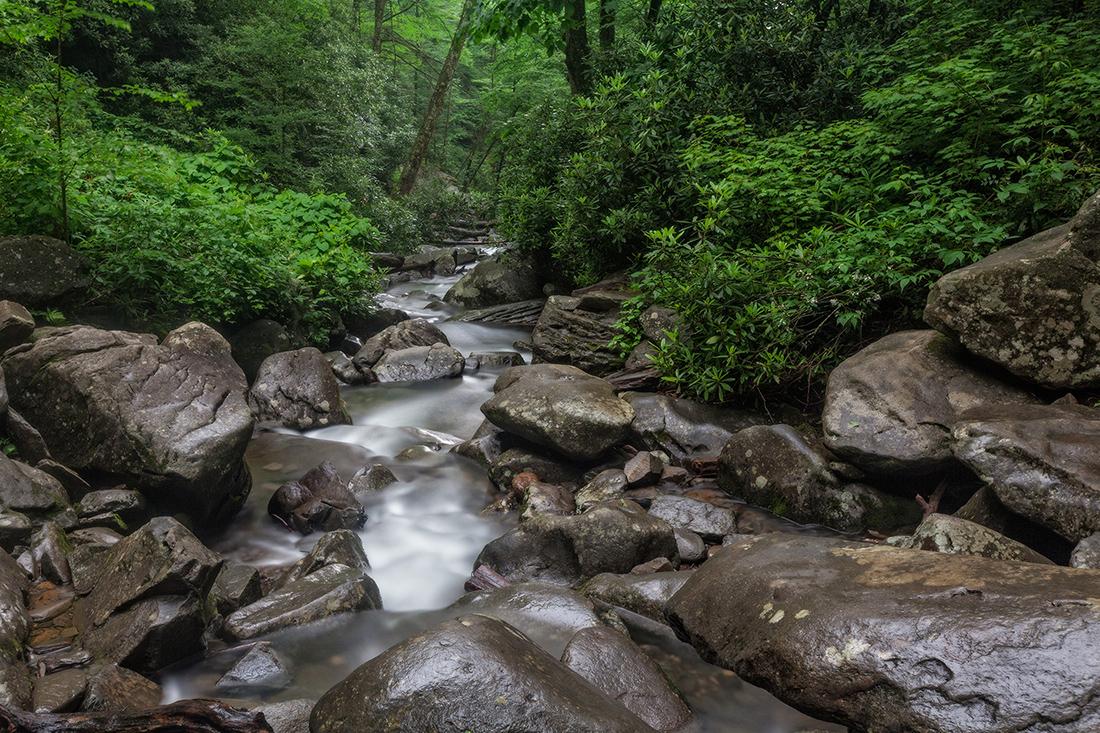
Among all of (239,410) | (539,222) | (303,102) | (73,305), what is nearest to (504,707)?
(239,410)

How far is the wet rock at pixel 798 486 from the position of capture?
18.2ft

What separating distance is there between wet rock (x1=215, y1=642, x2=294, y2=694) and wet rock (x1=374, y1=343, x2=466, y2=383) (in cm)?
626

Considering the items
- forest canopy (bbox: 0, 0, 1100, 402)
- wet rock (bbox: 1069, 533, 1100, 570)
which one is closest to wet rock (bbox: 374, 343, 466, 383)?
forest canopy (bbox: 0, 0, 1100, 402)

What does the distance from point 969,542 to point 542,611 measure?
8.39ft

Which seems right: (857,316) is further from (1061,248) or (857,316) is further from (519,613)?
(519,613)

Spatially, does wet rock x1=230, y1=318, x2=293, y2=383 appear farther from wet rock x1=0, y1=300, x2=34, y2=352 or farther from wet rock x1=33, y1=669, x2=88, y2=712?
wet rock x1=33, y1=669, x2=88, y2=712

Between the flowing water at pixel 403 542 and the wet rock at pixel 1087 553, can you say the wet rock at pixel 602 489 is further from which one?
the wet rock at pixel 1087 553

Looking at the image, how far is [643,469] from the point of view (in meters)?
6.49

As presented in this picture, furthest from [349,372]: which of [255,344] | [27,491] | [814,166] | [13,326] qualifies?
[814,166]

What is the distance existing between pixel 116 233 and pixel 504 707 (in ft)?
24.3

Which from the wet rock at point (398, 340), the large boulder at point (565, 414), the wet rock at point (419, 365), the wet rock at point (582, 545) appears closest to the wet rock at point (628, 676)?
the wet rock at point (582, 545)

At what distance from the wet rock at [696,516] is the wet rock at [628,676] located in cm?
194

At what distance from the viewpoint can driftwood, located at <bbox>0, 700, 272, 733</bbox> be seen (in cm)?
288

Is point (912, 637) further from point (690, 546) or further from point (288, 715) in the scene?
point (288, 715)
